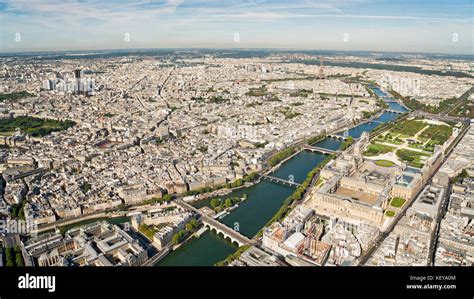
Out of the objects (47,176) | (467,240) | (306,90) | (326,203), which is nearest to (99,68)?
(306,90)

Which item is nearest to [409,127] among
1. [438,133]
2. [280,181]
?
[438,133]

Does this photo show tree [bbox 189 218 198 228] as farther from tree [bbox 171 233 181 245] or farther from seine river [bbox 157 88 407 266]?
tree [bbox 171 233 181 245]

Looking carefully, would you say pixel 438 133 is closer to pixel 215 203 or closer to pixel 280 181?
pixel 280 181

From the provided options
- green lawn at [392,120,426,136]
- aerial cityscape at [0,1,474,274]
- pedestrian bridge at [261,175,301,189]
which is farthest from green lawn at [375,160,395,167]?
green lawn at [392,120,426,136]

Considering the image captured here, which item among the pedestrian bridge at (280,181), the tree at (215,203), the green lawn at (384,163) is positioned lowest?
the tree at (215,203)

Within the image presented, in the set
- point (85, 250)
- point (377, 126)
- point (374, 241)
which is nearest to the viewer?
point (85, 250)

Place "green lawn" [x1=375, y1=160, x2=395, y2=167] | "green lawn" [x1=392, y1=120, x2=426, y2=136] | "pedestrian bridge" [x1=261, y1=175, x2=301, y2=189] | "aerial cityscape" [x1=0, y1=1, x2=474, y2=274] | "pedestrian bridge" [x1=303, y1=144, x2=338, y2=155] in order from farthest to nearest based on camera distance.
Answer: "green lawn" [x1=392, y1=120, x2=426, y2=136], "pedestrian bridge" [x1=303, y1=144, x2=338, y2=155], "green lawn" [x1=375, y1=160, x2=395, y2=167], "pedestrian bridge" [x1=261, y1=175, x2=301, y2=189], "aerial cityscape" [x1=0, y1=1, x2=474, y2=274]

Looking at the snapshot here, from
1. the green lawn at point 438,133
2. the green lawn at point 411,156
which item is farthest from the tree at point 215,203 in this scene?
the green lawn at point 438,133

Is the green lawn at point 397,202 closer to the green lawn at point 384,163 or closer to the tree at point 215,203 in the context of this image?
the green lawn at point 384,163
